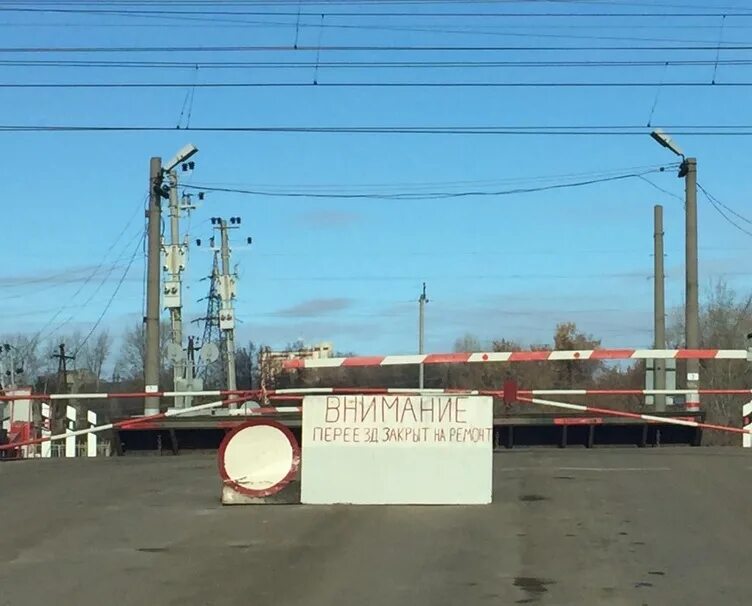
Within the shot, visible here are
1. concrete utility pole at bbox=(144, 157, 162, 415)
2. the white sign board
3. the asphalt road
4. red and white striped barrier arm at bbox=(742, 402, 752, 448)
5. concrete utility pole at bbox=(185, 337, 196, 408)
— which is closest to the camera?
the asphalt road

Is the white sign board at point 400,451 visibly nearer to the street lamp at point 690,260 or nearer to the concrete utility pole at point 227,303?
the street lamp at point 690,260

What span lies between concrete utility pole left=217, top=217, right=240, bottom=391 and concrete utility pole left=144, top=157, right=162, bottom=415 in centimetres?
2226

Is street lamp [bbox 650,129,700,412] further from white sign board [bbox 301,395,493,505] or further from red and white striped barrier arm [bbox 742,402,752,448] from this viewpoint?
white sign board [bbox 301,395,493,505]

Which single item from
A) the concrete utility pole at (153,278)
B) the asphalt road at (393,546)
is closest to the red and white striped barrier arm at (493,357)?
the asphalt road at (393,546)

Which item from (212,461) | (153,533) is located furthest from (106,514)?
(212,461)

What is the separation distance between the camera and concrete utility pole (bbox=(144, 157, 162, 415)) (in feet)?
74.8

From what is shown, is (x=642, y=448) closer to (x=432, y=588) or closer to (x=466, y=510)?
(x=466, y=510)

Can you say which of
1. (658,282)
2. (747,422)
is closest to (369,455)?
(747,422)

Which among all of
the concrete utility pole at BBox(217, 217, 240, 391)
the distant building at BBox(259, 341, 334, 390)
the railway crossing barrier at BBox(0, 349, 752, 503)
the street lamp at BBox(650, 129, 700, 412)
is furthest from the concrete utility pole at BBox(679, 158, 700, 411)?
the concrete utility pole at BBox(217, 217, 240, 391)

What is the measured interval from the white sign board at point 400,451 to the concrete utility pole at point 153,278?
1252 centimetres

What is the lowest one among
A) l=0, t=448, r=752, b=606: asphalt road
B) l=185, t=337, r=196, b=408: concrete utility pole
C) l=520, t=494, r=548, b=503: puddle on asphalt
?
l=0, t=448, r=752, b=606: asphalt road

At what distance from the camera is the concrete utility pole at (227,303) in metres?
48.2

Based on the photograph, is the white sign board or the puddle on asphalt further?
the puddle on asphalt

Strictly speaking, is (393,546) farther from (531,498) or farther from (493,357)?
(493,357)
